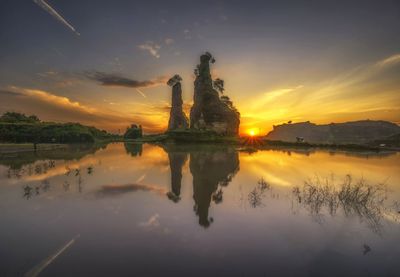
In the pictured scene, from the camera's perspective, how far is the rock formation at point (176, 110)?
126m

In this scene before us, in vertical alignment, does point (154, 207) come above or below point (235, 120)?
below

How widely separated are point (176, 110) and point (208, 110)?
1633 inches

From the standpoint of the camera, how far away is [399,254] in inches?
248

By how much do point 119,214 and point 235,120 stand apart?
88544 millimetres

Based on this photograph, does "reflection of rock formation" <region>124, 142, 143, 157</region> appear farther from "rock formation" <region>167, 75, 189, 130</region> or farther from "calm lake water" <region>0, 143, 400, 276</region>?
"rock formation" <region>167, 75, 189, 130</region>

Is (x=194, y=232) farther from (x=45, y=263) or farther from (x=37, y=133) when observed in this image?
(x=37, y=133)

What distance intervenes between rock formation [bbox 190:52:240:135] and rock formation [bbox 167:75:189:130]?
2680 cm

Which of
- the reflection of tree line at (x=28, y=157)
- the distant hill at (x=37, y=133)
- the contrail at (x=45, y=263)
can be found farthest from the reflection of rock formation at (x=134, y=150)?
the contrail at (x=45, y=263)

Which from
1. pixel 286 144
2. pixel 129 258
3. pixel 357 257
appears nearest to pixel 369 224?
pixel 357 257

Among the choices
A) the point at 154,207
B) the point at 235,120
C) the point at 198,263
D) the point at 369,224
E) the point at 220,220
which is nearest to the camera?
the point at 198,263

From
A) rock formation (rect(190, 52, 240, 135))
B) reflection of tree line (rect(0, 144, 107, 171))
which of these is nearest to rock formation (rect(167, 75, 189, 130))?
rock formation (rect(190, 52, 240, 135))

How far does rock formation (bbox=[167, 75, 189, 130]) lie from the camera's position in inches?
4963

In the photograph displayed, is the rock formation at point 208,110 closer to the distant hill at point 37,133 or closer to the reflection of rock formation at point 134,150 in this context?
the reflection of rock formation at point 134,150

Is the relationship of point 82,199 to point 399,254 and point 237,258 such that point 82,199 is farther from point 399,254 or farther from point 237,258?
point 399,254
